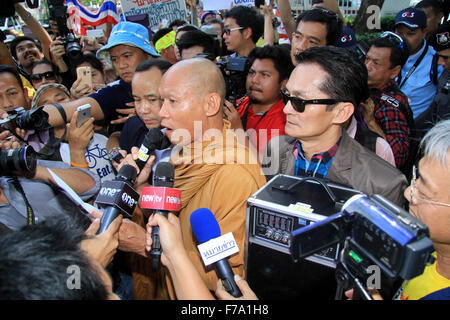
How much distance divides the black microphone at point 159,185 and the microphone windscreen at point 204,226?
0.50 ft

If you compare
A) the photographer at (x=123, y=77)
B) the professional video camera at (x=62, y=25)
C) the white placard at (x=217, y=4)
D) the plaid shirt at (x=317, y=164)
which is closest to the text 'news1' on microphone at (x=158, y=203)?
the plaid shirt at (x=317, y=164)

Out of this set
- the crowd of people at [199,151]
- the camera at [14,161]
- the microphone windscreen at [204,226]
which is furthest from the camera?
the camera at [14,161]

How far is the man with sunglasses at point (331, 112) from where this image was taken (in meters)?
1.74

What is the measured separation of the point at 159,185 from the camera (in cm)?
141

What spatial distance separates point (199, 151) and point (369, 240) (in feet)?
3.66

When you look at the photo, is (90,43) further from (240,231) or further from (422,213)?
(422,213)

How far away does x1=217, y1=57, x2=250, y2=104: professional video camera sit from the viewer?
3.26 m

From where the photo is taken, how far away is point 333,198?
136 centimetres

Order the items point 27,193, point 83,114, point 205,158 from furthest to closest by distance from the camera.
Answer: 1. point 83,114
2. point 27,193
3. point 205,158

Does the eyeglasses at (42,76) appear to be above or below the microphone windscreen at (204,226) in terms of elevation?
above

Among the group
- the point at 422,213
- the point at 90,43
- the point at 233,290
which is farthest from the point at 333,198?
the point at 90,43

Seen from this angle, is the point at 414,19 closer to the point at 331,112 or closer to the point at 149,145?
the point at 331,112

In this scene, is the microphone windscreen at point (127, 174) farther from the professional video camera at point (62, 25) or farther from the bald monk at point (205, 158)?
→ the professional video camera at point (62, 25)
